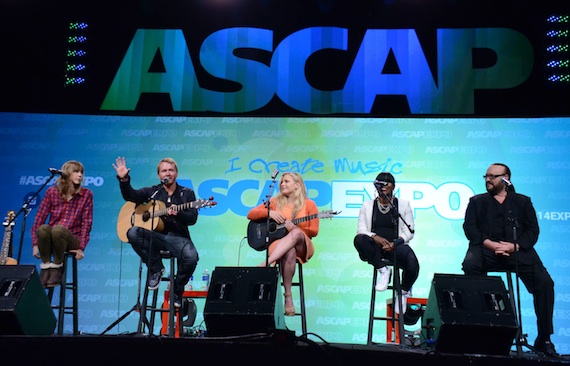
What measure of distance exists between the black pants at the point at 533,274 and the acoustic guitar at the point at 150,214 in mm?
2393

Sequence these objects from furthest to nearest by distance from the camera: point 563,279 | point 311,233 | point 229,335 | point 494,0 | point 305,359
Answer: point 494,0 < point 563,279 < point 311,233 < point 229,335 < point 305,359

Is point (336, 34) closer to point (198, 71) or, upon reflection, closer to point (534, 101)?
point (198, 71)

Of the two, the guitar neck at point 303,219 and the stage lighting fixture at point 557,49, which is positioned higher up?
the stage lighting fixture at point 557,49

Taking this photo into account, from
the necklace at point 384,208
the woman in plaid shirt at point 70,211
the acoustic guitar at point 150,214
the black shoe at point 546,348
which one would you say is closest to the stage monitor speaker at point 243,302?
the acoustic guitar at point 150,214

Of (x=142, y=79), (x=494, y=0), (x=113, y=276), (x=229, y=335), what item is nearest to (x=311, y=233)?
(x=229, y=335)

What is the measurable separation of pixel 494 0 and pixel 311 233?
3.93 metres

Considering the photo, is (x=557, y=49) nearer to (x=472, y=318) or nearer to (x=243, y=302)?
(x=472, y=318)

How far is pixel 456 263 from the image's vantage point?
728 centimetres

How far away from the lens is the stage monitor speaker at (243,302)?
4.14 m

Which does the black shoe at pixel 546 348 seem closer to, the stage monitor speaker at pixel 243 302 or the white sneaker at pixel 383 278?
the white sneaker at pixel 383 278

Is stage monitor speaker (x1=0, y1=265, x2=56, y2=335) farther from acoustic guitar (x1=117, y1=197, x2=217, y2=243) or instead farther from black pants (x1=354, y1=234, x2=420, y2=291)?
black pants (x1=354, y1=234, x2=420, y2=291)

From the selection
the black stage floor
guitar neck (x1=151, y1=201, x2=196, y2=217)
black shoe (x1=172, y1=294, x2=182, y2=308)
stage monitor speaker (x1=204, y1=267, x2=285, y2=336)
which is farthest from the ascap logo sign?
the black stage floor

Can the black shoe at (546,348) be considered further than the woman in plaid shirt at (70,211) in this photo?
No

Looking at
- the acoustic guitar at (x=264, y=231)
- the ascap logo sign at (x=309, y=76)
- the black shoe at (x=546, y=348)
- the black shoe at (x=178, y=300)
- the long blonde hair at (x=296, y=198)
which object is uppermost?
the ascap logo sign at (x=309, y=76)
